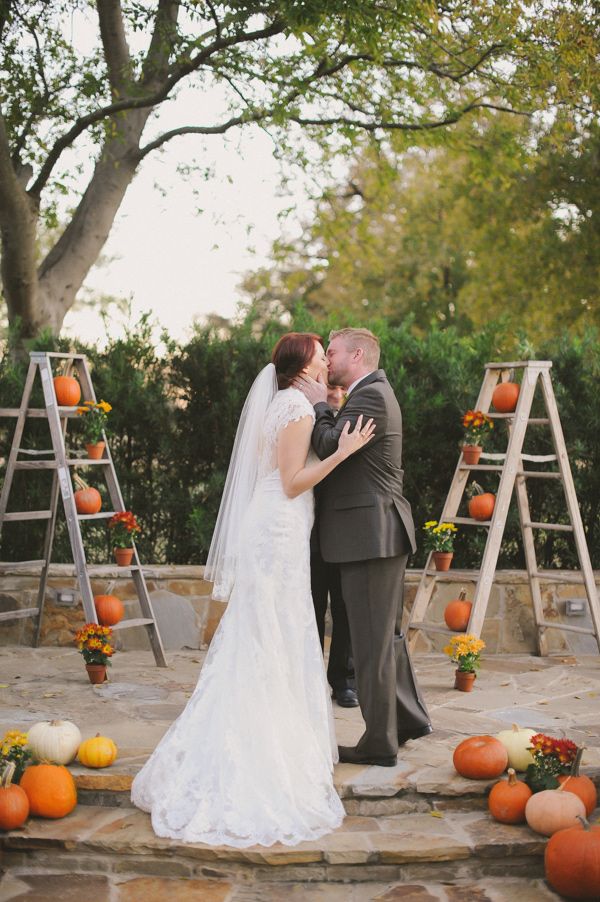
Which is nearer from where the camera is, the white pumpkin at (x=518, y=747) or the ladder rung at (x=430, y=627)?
the white pumpkin at (x=518, y=747)

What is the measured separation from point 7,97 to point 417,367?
5025 millimetres

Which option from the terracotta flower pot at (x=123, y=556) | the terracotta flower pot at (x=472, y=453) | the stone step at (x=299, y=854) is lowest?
the stone step at (x=299, y=854)

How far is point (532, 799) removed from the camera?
4.12 m

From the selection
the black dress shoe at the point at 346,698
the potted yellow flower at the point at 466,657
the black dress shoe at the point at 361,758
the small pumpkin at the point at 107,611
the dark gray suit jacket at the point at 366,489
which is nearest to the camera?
the dark gray suit jacket at the point at 366,489

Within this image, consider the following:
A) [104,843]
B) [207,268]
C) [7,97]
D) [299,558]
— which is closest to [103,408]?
[299,558]

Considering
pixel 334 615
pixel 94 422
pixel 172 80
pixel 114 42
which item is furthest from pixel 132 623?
pixel 114 42

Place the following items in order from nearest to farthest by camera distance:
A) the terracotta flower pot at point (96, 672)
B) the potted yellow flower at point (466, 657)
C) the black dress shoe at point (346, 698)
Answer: the black dress shoe at point (346, 698)
the potted yellow flower at point (466, 657)
the terracotta flower pot at point (96, 672)

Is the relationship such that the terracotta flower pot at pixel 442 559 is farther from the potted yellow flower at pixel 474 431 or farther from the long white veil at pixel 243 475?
the long white veil at pixel 243 475

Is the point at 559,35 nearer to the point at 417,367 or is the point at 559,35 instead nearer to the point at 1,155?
the point at 417,367

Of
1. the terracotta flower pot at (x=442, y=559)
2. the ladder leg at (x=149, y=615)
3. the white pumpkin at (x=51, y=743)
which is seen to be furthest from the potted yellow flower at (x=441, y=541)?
the white pumpkin at (x=51, y=743)

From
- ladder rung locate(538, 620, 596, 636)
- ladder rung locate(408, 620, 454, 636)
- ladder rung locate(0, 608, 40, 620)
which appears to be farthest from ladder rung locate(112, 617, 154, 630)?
ladder rung locate(538, 620, 596, 636)

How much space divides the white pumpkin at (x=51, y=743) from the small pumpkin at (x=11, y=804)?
31 centimetres

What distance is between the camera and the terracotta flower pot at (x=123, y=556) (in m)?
6.76

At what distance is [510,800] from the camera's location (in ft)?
13.8
